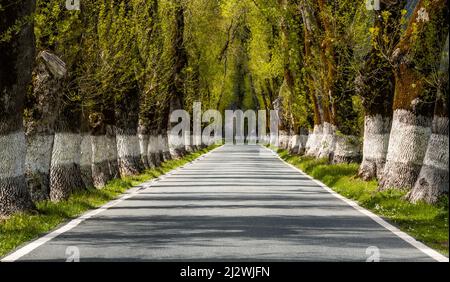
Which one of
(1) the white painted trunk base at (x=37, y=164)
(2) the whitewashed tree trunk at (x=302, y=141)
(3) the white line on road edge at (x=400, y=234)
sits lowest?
(2) the whitewashed tree trunk at (x=302, y=141)

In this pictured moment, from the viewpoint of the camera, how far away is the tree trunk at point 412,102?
21172 millimetres

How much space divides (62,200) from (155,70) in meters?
17.5

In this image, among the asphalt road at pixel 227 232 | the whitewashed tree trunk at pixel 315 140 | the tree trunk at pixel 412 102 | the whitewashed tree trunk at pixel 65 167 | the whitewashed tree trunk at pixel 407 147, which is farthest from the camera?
the whitewashed tree trunk at pixel 315 140

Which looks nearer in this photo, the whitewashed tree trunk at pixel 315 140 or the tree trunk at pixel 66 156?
the tree trunk at pixel 66 156

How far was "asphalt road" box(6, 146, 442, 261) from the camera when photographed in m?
12.2

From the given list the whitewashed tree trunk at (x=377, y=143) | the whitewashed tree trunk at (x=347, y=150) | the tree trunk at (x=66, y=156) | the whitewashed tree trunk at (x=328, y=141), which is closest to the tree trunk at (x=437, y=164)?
the whitewashed tree trunk at (x=377, y=143)

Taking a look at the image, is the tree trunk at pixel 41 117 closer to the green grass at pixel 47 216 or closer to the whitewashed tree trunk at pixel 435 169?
the green grass at pixel 47 216

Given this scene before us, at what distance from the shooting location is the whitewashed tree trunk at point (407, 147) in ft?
73.0

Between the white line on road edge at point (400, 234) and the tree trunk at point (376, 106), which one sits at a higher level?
the tree trunk at point (376, 106)

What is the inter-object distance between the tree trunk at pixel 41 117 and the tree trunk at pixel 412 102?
24.9 feet

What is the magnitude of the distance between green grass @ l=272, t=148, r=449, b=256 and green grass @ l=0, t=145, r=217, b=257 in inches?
226

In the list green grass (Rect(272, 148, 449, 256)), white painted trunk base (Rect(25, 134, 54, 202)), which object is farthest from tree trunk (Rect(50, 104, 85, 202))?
green grass (Rect(272, 148, 449, 256))

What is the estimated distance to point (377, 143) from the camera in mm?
27531

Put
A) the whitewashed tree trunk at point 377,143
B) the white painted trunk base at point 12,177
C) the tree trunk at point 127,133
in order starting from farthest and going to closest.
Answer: the tree trunk at point 127,133 → the whitewashed tree trunk at point 377,143 → the white painted trunk base at point 12,177
